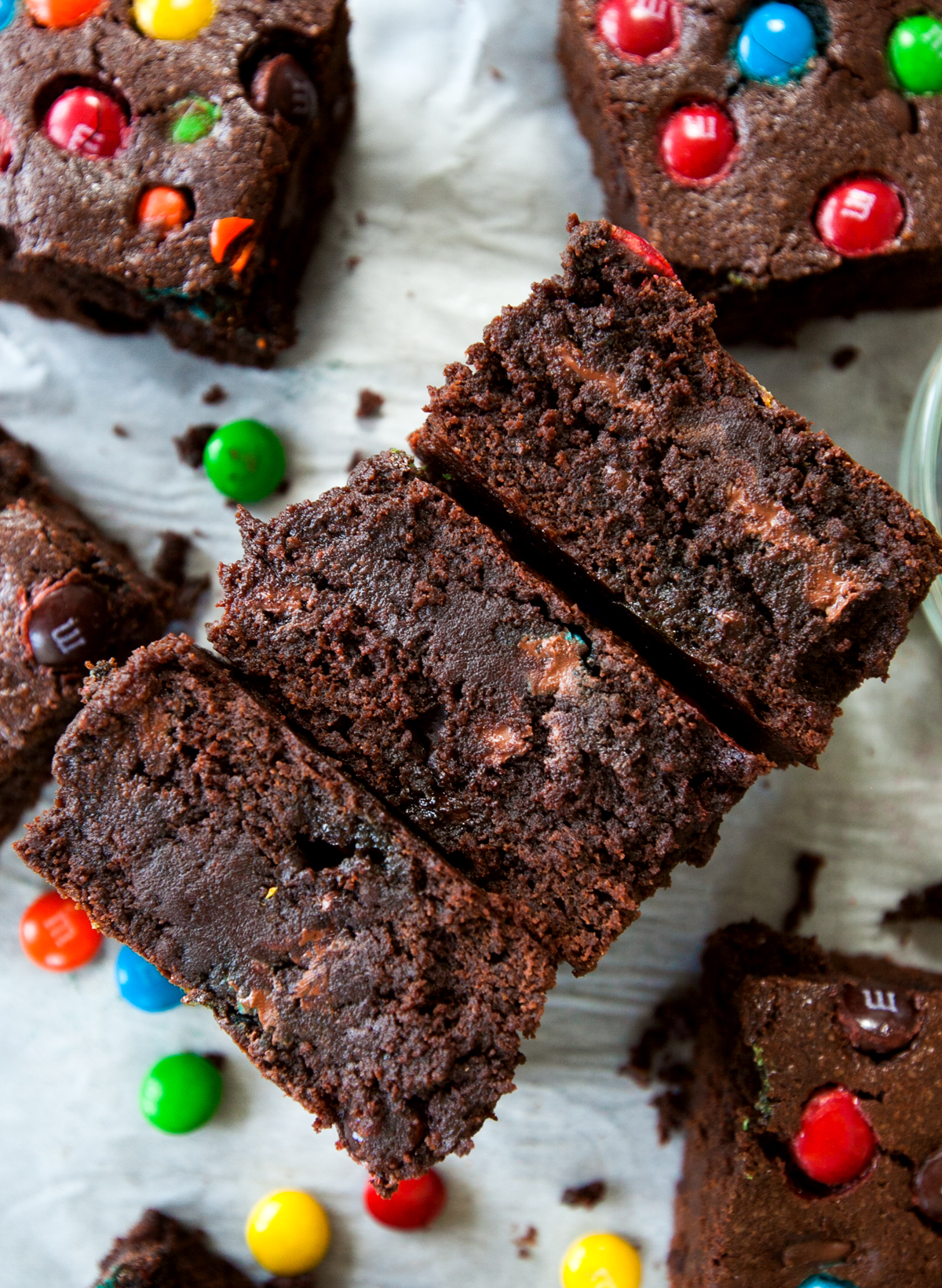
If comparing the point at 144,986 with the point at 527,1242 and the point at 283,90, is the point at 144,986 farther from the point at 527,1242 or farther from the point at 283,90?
the point at 283,90

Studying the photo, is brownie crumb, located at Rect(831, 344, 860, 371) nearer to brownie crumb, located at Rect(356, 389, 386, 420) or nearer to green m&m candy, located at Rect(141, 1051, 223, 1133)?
brownie crumb, located at Rect(356, 389, 386, 420)

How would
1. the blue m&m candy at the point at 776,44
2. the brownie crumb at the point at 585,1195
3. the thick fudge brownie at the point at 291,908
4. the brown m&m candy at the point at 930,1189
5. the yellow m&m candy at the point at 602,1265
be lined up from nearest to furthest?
the thick fudge brownie at the point at 291,908
the brown m&m candy at the point at 930,1189
the blue m&m candy at the point at 776,44
the yellow m&m candy at the point at 602,1265
the brownie crumb at the point at 585,1195

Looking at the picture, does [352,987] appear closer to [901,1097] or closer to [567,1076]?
[567,1076]

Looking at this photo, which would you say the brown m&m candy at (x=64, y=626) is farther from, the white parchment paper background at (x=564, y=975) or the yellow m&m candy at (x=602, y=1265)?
the yellow m&m candy at (x=602, y=1265)

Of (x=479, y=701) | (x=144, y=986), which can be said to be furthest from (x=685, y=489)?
(x=144, y=986)

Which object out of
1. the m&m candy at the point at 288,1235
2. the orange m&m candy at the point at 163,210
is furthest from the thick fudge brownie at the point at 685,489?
the m&m candy at the point at 288,1235

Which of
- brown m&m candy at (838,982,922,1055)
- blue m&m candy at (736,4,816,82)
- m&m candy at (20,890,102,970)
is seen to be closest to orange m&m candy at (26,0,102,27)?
blue m&m candy at (736,4,816,82)

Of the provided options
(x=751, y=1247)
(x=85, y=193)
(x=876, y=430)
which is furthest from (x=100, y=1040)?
(x=876, y=430)
